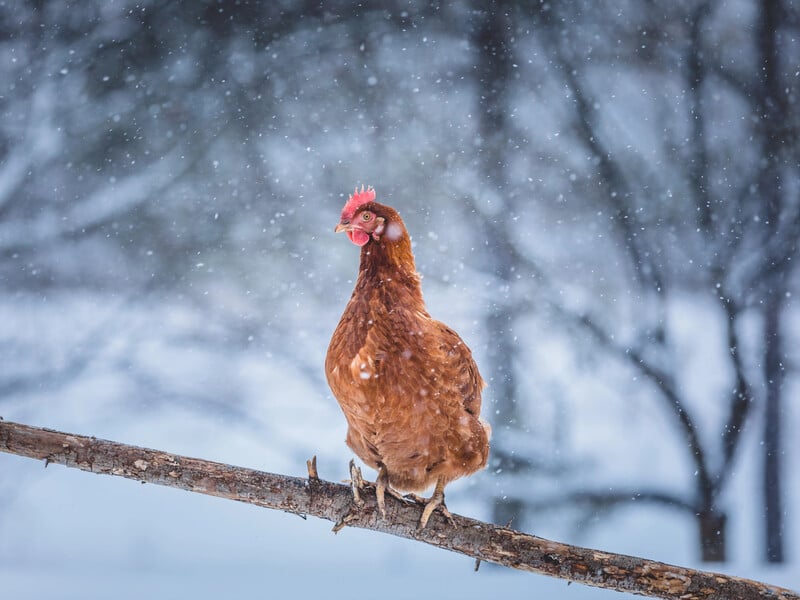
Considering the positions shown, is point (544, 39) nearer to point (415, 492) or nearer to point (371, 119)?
point (371, 119)

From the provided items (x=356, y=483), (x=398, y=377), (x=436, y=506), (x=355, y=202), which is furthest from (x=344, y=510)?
(x=355, y=202)

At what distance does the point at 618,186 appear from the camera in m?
2.52

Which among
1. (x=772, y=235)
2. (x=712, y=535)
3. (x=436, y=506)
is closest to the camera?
(x=436, y=506)

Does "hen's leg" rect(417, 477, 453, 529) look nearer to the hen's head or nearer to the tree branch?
the tree branch

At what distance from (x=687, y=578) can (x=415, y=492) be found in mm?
516

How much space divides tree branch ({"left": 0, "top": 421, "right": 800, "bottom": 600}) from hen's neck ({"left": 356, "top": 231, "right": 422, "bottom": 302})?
37 cm

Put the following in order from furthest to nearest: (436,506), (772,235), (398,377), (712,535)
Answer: (772,235) < (712,535) < (436,506) < (398,377)

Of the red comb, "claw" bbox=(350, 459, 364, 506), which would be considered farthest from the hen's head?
"claw" bbox=(350, 459, 364, 506)

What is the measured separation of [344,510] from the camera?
1.26 meters

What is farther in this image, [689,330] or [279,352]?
[689,330]

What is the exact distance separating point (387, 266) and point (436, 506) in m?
0.46

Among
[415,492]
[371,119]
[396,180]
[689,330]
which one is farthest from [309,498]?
[689,330]

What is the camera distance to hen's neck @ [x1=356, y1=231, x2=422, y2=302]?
127 centimetres

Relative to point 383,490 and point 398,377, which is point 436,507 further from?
point 398,377
